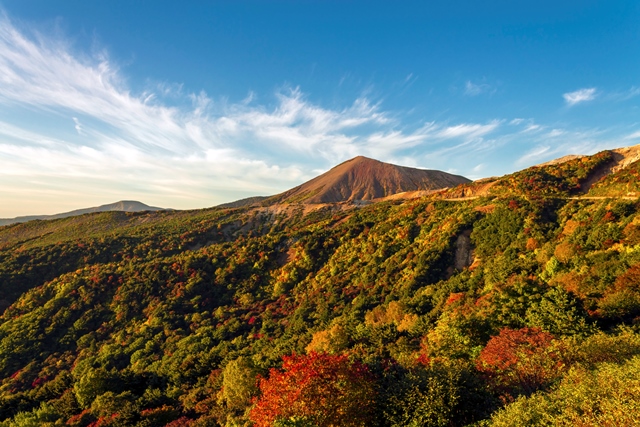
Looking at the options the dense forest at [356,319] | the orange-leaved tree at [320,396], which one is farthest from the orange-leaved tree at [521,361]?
the orange-leaved tree at [320,396]

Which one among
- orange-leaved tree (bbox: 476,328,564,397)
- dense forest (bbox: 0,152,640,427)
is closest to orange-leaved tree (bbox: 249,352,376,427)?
dense forest (bbox: 0,152,640,427)

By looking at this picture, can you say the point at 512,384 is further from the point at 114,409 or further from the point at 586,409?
the point at 114,409

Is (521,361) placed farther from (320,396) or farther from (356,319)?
(356,319)

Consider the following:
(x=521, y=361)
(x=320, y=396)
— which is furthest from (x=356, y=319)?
(x=320, y=396)

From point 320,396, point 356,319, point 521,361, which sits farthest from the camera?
point 356,319

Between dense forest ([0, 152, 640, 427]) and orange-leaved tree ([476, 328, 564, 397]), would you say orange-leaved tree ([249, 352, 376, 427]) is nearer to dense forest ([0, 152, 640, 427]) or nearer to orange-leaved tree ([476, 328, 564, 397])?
dense forest ([0, 152, 640, 427])

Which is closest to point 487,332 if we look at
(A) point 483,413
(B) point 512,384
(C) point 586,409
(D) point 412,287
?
(B) point 512,384
